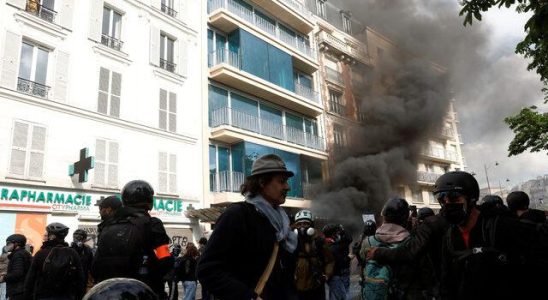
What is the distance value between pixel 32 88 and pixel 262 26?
11094 mm

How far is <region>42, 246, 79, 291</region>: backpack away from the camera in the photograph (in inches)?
149

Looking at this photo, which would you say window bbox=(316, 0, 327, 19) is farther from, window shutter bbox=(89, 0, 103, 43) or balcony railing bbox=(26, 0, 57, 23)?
balcony railing bbox=(26, 0, 57, 23)

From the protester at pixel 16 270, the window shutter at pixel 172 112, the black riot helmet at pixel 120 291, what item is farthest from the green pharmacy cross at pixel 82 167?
the black riot helmet at pixel 120 291

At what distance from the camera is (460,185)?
7.29 feet

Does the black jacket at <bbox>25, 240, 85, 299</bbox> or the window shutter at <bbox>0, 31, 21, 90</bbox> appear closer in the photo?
the black jacket at <bbox>25, 240, 85, 299</bbox>

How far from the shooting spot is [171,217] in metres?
13.8

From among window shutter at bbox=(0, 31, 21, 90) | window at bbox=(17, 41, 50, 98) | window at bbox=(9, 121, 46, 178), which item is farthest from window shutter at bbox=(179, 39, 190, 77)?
window at bbox=(9, 121, 46, 178)

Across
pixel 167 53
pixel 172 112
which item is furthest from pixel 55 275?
pixel 167 53

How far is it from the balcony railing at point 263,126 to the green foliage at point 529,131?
926cm

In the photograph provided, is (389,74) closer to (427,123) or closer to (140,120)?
(427,123)

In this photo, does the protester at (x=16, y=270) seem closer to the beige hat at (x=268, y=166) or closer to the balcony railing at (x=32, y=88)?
the beige hat at (x=268, y=166)

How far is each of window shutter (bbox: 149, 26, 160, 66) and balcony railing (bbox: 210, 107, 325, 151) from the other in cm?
306

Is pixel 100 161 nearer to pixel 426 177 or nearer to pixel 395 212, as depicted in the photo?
pixel 395 212

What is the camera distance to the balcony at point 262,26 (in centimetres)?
1697
